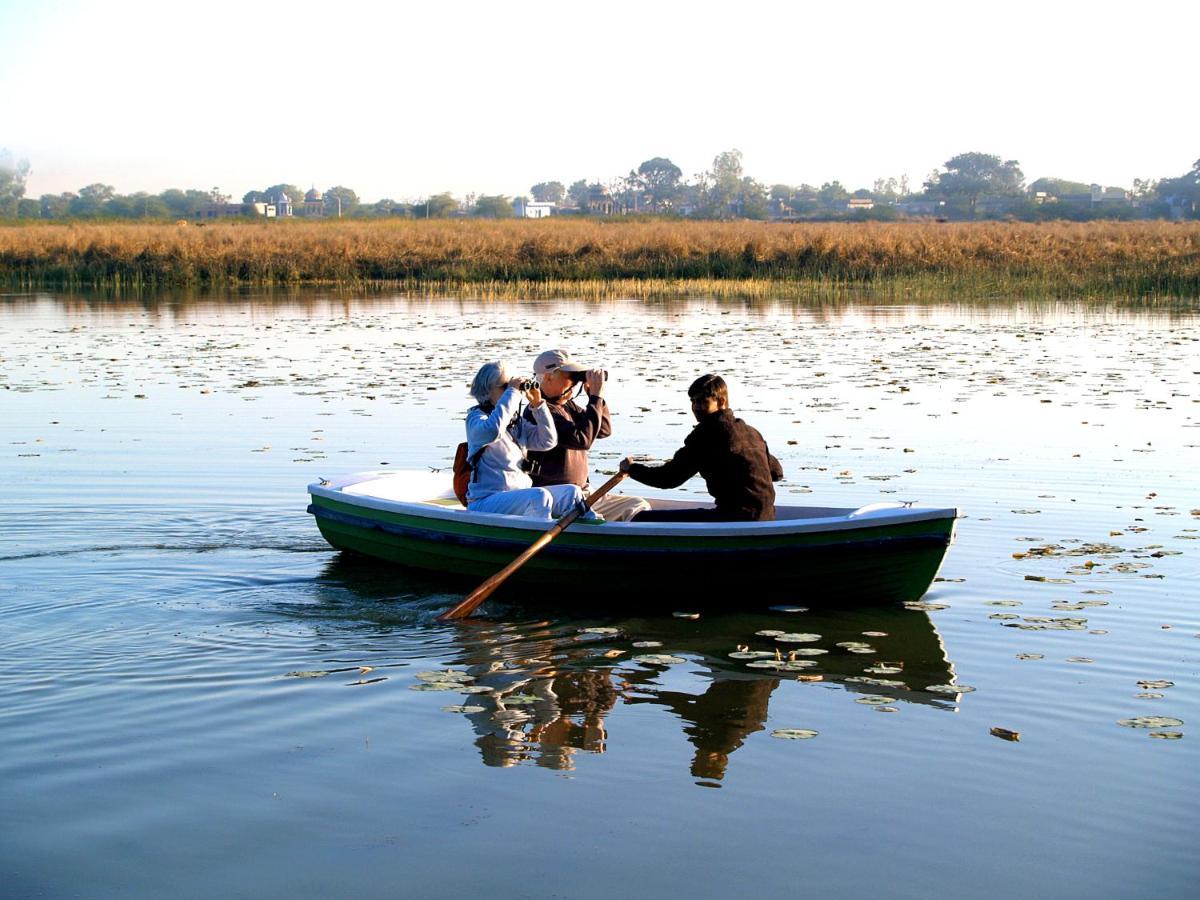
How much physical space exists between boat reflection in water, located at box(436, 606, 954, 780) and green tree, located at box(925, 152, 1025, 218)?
16636 centimetres

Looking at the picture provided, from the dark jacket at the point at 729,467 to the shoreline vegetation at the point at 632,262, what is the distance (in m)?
29.0

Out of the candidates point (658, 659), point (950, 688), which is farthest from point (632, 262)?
point (950, 688)

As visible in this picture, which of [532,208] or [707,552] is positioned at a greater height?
[532,208]

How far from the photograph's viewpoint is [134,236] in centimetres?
4678

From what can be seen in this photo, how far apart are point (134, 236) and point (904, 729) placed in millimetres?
43953

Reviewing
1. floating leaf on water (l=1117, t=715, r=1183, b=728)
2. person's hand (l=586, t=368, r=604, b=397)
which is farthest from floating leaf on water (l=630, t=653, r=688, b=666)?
floating leaf on water (l=1117, t=715, r=1183, b=728)

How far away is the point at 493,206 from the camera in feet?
498

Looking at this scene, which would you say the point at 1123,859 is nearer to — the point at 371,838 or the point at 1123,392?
the point at 371,838

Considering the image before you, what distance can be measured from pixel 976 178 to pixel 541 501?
188706mm

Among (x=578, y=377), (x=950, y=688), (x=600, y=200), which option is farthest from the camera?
(x=600, y=200)

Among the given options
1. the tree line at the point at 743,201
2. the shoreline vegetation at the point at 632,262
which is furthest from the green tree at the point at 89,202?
the shoreline vegetation at the point at 632,262

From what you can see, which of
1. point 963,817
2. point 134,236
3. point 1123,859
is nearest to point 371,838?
point 963,817

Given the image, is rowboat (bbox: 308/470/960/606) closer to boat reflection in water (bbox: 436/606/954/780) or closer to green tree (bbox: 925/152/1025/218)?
boat reflection in water (bbox: 436/606/954/780)

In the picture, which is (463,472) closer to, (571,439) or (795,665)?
(571,439)
